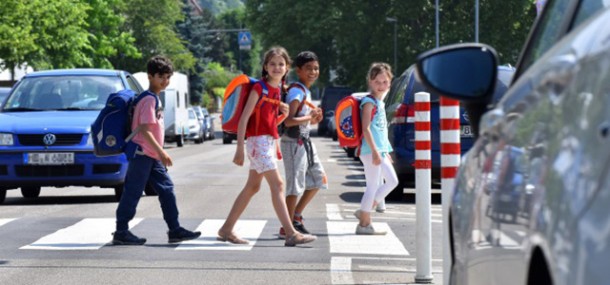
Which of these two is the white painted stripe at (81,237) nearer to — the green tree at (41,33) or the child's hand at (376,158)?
the child's hand at (376,158)

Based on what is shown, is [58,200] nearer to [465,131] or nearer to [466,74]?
[465,131]

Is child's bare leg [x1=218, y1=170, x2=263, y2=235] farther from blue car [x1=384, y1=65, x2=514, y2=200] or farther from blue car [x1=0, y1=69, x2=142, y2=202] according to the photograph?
blue car [x1=384, y1=65, x2=514, y2=200]

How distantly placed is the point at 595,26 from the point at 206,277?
6.10 metres

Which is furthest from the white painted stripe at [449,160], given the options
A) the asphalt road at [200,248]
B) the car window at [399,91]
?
the car window at [399,91]

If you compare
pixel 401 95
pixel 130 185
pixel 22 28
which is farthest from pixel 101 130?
pixel 22 28

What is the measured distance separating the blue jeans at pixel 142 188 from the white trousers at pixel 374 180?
5.72ft

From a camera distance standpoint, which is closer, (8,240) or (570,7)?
(570,7)

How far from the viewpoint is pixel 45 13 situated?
157ft

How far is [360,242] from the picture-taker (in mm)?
11141

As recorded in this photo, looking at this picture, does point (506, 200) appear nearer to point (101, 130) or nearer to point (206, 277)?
point (206, 277)

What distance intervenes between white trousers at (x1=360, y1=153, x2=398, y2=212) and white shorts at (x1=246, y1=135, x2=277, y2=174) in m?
1.38

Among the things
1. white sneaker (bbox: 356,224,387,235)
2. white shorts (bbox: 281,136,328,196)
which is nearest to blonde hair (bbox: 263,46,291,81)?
white shorts (bbox: 281,136,328,196)

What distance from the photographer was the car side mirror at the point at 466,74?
3.88 metres

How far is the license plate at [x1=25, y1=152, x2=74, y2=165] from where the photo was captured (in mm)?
15719
